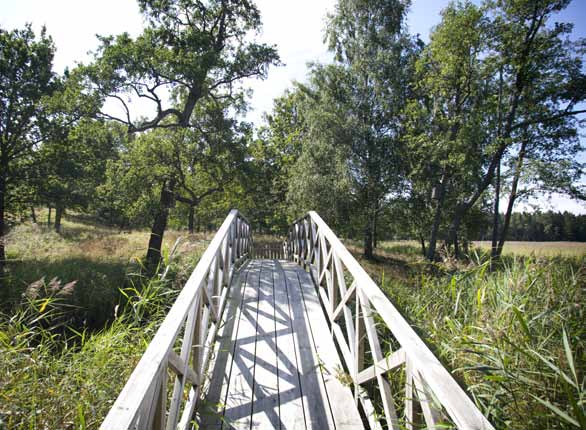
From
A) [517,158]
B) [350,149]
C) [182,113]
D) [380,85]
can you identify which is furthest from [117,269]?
[517,158]

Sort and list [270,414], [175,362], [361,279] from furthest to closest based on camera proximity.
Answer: [361,279]
[270,414]
[175,362]

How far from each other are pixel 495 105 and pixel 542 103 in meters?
1.85

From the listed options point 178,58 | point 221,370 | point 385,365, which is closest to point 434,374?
point 385,365

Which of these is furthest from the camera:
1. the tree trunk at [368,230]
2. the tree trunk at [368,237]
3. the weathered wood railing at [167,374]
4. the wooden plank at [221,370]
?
the tree trunk at [368,237]

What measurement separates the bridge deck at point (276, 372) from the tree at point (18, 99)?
32.3ft

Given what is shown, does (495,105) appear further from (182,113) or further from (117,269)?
(117,269)

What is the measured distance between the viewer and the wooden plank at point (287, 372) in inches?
77.5

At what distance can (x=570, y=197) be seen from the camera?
10.6 meters

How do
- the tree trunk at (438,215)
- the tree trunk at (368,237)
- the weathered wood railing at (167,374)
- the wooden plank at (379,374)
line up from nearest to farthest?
the weathered wood railing at (167,374), the wooden plank at (379,374), the tree trunk at (438,215), the tree trunk at (368,237)

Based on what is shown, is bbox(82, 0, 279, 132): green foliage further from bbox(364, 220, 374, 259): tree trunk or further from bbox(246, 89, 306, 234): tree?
bbox(364, 220, 374, 259): tree trunk

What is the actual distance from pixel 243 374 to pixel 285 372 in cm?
36

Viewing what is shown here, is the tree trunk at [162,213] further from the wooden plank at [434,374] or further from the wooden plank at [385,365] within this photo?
the wooden plank at [434,374]

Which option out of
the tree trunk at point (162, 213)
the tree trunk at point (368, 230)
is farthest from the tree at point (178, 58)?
the tree trunk at point (368, 230)

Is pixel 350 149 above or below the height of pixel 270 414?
above
